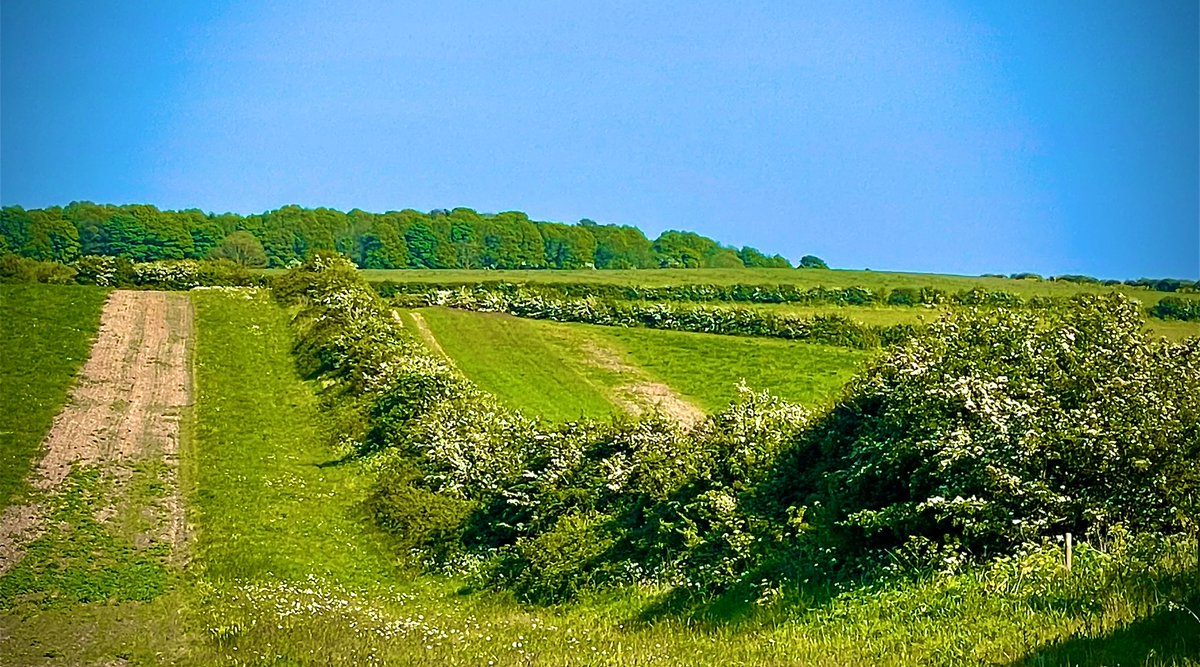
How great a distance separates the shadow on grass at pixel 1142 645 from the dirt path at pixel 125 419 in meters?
22.6

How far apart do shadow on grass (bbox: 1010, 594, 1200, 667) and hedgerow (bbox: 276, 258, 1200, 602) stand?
5298 millimetres

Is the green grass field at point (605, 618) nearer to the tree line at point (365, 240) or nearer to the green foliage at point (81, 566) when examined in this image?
the green foliage at point (81, 566)

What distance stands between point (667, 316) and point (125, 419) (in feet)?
149

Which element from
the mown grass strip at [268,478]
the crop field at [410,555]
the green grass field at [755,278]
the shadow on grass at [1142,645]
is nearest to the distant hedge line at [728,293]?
the green grass field at [755,278]

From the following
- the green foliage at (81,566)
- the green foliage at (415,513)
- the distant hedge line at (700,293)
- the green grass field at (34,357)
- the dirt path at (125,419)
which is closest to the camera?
the green foliage at (81,566)

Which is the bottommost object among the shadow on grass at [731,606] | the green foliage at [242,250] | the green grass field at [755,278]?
the shadow on grass at [731,606]

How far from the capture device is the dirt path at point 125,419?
3028 centimetres

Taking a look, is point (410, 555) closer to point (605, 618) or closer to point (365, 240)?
point (605, 618)

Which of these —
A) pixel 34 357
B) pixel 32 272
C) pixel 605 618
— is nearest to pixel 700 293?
pixel 32 272

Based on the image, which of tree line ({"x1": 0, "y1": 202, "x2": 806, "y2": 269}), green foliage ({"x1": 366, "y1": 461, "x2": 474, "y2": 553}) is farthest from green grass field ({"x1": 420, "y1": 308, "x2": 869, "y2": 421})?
tree line ({"x1": 0, "y1": 202, "x2": 806, "y2": 269})

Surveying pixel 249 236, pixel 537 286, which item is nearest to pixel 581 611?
pixel 537 286

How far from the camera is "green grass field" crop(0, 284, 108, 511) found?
36688 mm

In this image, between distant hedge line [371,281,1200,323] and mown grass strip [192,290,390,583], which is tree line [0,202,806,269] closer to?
distant hedge line [371,281,1200,323]

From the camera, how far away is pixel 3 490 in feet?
105
